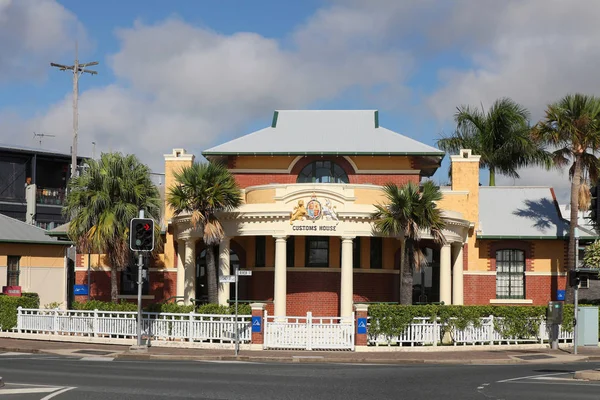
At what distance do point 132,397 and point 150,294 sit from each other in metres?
26.1

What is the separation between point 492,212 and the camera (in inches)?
1667

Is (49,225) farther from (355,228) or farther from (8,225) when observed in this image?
(355,228)

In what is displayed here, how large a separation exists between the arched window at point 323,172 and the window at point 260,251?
3.70 m

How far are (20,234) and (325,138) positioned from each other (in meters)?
17.9

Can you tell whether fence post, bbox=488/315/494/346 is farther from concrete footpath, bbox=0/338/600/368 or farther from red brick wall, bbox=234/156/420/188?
red brick wall, bbox=234/156/420/188

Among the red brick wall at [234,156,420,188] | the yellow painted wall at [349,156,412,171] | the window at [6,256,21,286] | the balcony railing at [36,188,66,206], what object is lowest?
the window at [6,256,21,286]

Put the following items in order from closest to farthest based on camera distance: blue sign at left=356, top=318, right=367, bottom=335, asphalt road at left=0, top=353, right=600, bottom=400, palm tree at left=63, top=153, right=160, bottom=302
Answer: asphalt road at left=0, top=353, right=600, bottom=400, blue sign at left=356, top=318, right=367, bottom=335, palm tree at left=63, top=153, right=160, bottom=302

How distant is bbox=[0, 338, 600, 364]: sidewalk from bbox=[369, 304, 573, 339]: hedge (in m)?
0.81

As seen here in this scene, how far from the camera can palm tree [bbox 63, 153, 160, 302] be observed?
120ft

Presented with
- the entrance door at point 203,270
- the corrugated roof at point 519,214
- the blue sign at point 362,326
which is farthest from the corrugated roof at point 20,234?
the blue sign at point 362,326

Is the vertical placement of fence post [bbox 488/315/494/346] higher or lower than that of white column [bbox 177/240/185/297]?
lower

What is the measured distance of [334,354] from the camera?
29234mm

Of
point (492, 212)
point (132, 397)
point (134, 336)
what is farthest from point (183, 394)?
Result: point (492, 212)

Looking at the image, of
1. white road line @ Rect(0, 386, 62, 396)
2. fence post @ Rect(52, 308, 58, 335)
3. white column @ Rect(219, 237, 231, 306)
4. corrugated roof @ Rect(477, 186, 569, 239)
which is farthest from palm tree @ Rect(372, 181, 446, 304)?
white road line @ Rect(0, 386, 62, 396)
